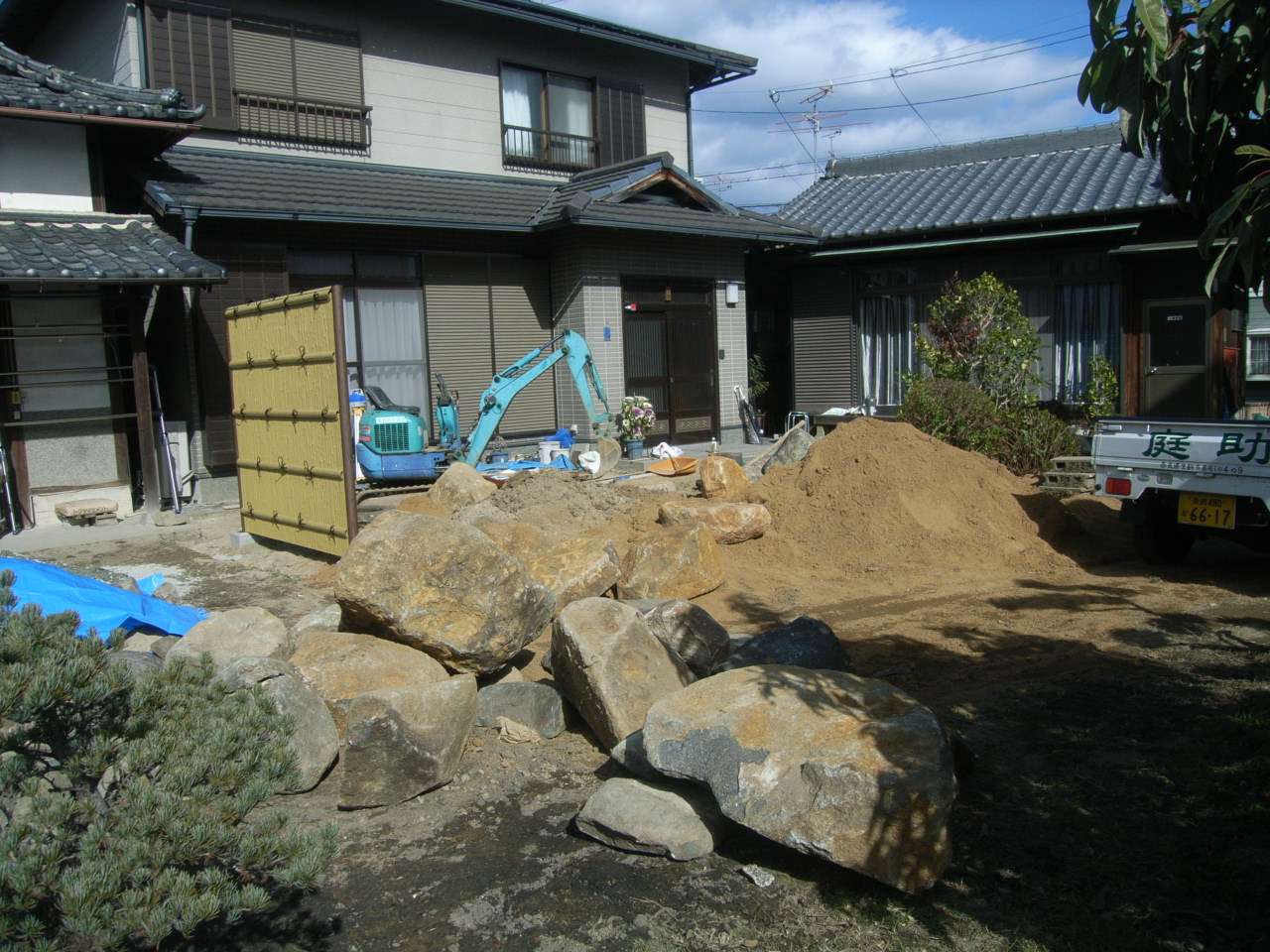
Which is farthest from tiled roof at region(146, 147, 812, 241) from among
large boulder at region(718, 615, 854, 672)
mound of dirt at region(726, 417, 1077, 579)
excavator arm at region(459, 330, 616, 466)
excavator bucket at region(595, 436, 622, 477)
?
large boulder at region(718, 615, 854, 672)

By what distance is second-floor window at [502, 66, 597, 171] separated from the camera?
53.7ft

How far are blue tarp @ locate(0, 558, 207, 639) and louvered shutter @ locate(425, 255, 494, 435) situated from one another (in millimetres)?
7921

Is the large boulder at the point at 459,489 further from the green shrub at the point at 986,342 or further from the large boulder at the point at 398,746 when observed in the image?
the green shrub at the point at 986,342

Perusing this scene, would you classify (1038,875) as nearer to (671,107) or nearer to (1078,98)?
(1078,98)

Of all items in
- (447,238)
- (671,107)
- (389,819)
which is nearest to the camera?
(389,819)

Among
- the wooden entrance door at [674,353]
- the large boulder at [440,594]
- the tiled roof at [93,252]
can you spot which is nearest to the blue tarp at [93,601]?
the large boulder at [440,594]

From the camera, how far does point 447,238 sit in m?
14.6

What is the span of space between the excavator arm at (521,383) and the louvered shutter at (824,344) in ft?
17.8

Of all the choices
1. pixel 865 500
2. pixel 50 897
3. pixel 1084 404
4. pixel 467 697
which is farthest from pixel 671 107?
pixel 50 897

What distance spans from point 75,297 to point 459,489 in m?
4.90

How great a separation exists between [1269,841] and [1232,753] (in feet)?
2.57

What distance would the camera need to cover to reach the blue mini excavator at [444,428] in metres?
11.9

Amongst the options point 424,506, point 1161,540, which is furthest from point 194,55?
point 1161,540

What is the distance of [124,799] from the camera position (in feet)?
8.89
